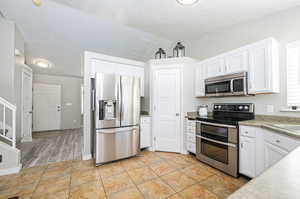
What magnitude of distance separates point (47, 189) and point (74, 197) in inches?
18.7

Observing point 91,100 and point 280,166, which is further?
point 91,100

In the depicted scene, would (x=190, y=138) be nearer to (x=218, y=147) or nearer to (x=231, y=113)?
(x=218, y=147)

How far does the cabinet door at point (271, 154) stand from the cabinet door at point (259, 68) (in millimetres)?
888

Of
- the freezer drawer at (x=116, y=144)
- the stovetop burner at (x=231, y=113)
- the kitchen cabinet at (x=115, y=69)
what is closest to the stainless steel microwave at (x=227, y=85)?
the stovetop burner at (x=231, y=113)

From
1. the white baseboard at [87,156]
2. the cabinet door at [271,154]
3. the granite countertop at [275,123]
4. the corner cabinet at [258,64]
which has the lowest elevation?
the white baseboard at [87,156]

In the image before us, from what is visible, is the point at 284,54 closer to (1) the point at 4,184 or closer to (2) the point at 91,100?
(2) the point at 91,100

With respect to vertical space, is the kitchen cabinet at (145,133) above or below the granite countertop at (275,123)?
below

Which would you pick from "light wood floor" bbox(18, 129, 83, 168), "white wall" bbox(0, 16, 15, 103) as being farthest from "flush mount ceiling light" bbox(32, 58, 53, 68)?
"light wood floor" bbox(18, 129, 83, 168)

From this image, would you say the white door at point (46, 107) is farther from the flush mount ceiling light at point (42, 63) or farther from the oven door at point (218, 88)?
the oven door at point (218, 88)

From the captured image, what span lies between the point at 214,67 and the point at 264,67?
0.84 meters

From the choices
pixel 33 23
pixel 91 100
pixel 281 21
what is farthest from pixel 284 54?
pixel 33 23

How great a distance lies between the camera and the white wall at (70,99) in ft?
18.7

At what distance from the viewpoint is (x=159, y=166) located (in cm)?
248

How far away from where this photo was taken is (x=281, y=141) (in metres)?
1.56
